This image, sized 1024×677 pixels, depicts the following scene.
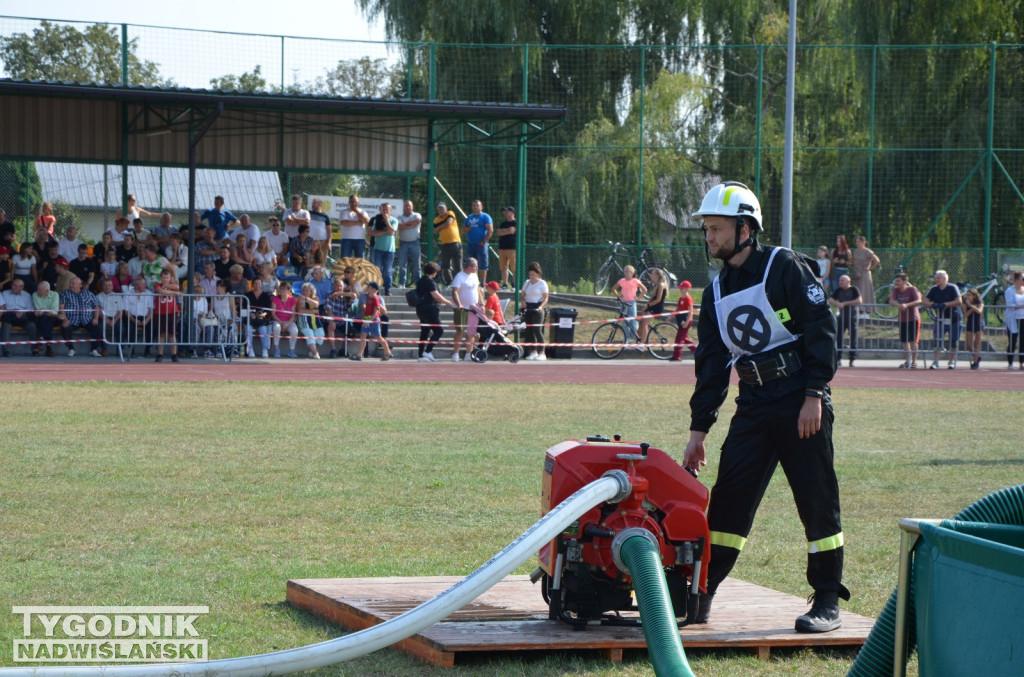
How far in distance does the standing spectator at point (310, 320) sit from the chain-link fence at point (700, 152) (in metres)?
6.67

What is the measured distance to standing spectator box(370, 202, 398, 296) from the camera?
25938mm

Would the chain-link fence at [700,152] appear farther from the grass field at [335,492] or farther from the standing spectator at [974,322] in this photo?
the grass field at [335,492]

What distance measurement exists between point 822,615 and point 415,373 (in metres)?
15.9

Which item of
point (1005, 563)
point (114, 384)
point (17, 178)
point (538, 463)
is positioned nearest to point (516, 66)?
point (17, 178)

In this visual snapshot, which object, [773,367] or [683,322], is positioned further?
[683,322]

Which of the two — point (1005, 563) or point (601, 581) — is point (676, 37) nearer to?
point (601, 581)

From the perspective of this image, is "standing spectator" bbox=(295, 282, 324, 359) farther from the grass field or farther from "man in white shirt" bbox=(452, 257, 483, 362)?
the grass field

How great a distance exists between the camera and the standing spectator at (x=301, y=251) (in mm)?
25141

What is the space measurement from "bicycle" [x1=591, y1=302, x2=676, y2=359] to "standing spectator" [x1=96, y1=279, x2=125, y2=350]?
9.42 metres

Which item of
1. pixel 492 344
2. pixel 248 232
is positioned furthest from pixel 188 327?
pixel 492 344

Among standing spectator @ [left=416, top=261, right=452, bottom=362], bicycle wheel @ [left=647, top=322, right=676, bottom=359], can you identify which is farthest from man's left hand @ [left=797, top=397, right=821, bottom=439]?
bicycle wheel @ [left=647, top=322, right=676, bottom=359]

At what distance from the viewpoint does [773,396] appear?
5.57 m

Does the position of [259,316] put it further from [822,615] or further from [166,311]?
[822,615]

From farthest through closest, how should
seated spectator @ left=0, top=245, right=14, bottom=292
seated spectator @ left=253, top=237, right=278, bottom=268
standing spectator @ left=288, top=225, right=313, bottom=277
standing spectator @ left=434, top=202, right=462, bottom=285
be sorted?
standing spectator @ left=434, top=202, right=462, bottom=285
standing spectator @ left=288, top=225, right=313, bottom=277
seated spectator @ left=253, top=237, right=278, bottom=268
seated spectator @ left=0, top=245, right=14, bottom=292
